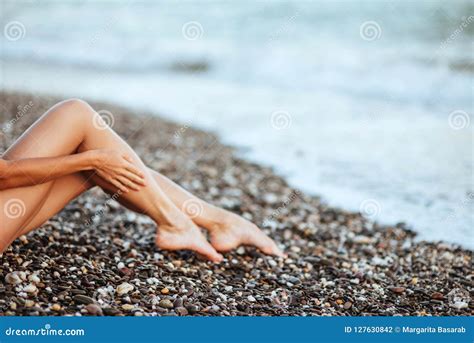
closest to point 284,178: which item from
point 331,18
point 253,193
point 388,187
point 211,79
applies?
point 253,193

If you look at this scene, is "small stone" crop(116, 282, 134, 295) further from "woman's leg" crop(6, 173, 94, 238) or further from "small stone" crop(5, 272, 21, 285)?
"woman's leg" crop(6, 173, 94, 238)

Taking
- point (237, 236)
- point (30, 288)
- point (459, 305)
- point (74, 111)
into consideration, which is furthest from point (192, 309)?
point (459, 305)

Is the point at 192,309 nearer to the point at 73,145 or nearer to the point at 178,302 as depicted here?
the point at 178,302

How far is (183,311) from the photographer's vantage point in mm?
3111

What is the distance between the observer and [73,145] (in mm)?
3531

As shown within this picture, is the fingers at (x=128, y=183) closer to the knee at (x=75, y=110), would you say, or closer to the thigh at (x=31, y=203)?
the thigh at (x=31, y=203)

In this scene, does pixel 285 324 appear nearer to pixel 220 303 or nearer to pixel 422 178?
pixel 220 303

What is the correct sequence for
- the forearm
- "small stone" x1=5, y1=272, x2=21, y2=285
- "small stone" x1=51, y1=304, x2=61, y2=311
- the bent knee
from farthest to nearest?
1. the bent knee
2. the forearm
3. "small stone" x1=5, y1=272, x2=21, y2=285
4. "small stone" x1=51, y1=304, x2=61, y2=311

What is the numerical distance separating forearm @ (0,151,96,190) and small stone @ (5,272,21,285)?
1.57 feet

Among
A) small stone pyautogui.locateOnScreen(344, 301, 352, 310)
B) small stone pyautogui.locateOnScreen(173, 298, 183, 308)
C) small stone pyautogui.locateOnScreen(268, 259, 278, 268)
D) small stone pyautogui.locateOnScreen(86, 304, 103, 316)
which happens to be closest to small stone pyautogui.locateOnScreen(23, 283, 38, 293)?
small stone pyautogui.locateOnScreen(86, 304, 103, 316)

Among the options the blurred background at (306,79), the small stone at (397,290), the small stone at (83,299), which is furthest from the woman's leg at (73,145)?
the blurred background at (306,79)

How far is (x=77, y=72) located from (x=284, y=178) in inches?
352

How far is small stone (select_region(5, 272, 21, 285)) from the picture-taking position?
10.2 feet

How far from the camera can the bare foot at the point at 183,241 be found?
3926 mm
